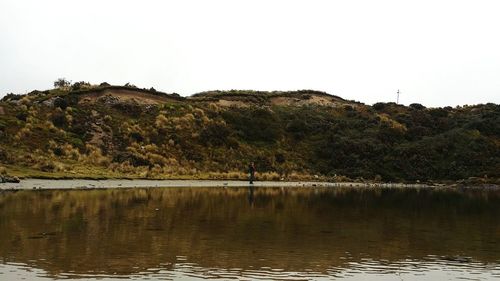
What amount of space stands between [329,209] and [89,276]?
16.6m

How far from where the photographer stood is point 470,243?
16.5 m

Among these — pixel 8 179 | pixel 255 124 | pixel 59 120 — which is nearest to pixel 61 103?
pixel 59 120

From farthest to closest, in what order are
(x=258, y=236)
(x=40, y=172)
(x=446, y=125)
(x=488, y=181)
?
(x=446, y=125) → (x=488, y=181) → (x=40, y=172) → (x=258, y=236)

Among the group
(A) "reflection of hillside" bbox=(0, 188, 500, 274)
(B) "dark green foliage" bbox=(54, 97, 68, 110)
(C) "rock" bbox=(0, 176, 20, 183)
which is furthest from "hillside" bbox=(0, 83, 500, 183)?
(A) "reflection of hillside" bbox=(0, 188, 500, 274)

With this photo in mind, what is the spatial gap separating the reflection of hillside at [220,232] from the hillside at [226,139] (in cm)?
1662

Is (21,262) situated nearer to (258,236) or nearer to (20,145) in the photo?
(258,236)

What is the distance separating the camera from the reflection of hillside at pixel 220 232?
1250 centimetres

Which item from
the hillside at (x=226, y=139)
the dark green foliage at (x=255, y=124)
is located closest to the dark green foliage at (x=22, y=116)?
the hillside at (x=226, y=139)

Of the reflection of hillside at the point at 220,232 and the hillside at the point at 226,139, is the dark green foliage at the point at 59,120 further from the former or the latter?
the reflection of hillside at the point at 220,232

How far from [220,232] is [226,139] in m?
42.6

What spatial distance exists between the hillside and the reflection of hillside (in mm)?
16622

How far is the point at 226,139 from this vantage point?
59156 mm

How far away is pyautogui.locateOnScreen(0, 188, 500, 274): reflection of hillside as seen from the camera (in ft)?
41.0

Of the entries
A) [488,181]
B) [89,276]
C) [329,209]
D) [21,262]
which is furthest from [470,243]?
[488,181]
